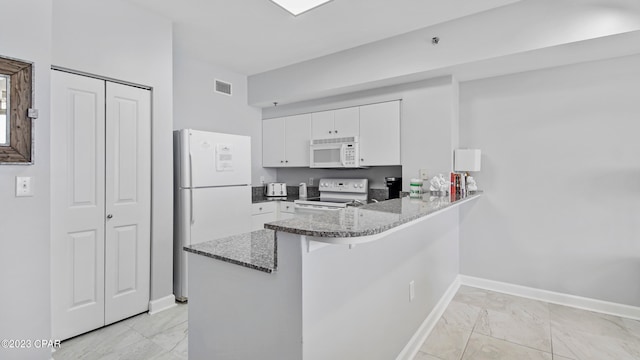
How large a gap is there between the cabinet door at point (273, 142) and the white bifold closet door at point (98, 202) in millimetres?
1999

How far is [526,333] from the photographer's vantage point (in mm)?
2389

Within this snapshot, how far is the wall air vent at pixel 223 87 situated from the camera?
4.06 m

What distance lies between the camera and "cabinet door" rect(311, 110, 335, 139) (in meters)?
3.92

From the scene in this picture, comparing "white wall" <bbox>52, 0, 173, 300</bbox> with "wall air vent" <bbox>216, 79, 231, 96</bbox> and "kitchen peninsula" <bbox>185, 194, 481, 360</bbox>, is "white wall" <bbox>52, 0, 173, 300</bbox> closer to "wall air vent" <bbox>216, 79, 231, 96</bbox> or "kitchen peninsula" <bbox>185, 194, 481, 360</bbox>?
"wall air vent" <bbox>216, 79, 231, 96</bbox>

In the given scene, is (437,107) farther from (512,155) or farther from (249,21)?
(249,21)

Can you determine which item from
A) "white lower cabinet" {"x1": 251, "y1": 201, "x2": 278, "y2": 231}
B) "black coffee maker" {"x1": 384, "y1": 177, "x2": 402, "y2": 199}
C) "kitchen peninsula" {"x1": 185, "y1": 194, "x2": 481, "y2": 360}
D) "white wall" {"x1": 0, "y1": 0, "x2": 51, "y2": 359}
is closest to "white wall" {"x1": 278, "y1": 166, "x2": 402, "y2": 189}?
"black coffee maker" {"x1": 384, "y1": 177, "x2": 402, "y2": 199}

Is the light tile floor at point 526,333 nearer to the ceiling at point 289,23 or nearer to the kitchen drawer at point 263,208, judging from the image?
the kitchen drawer at point 263,208

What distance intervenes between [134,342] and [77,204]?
1117 millimetres

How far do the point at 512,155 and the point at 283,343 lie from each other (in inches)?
119

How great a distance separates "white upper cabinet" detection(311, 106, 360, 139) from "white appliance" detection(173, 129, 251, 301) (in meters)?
1.03

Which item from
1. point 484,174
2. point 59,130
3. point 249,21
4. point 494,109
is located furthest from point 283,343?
point 494,109

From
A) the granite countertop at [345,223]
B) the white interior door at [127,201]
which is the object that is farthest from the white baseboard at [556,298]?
the white interior door at [127,201]

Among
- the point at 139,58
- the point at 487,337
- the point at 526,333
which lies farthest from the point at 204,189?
the point at 526,333

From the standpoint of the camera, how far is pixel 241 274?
136 cm
